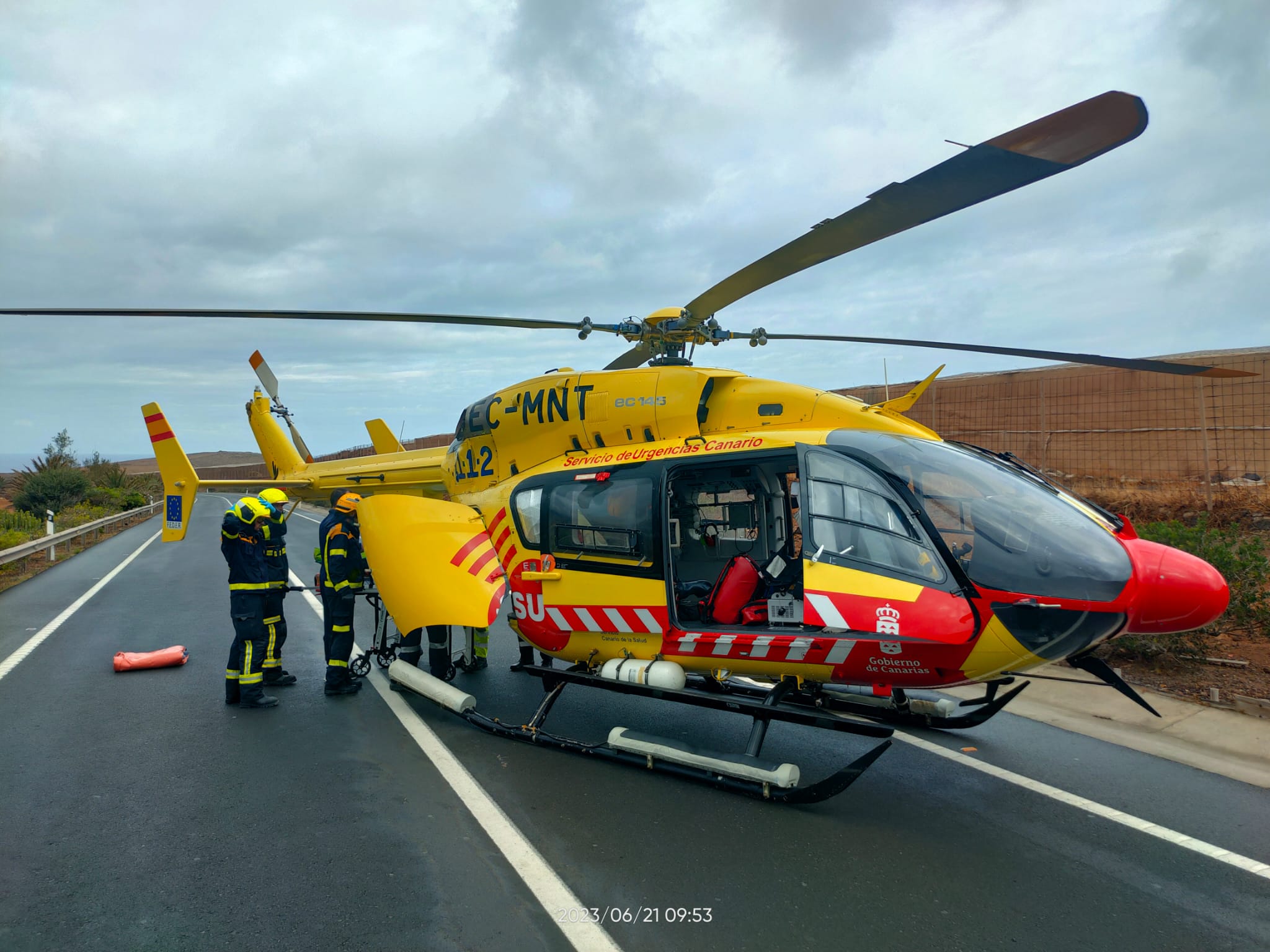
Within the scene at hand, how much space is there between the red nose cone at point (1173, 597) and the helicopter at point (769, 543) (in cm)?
1

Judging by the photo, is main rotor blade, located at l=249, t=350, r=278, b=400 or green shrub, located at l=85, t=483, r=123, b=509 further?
green shrub, located at l=85, t=483, r=123, b=509

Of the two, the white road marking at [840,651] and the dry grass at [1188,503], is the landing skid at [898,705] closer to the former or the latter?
the white road marking at [840,651]

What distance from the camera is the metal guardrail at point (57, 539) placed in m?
13.0

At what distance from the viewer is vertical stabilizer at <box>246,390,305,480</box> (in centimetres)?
1096

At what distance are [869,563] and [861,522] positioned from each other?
0.24m

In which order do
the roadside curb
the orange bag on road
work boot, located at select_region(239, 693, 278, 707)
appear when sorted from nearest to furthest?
the roadside curb
work boot, located at select_region(239, 693, 278, 707)
the orange bag on road

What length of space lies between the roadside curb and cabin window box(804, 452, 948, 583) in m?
0.88

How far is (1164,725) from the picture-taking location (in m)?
5.51

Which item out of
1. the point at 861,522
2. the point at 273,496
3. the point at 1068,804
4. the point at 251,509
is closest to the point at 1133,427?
the point at 1068,804

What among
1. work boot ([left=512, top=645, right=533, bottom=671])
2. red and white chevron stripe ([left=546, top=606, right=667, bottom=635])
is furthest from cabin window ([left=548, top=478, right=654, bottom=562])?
work boot ([left=512, top=645, right=533, bottom=671])

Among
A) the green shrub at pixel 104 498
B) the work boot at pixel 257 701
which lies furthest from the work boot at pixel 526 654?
the green shrub at pixel 104 498

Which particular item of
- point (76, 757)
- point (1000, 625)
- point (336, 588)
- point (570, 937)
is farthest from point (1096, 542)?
point (76, 757)

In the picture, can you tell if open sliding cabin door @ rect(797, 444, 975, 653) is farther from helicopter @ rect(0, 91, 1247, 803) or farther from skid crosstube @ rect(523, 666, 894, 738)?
skid crosstube @ rect(523, 666, 894, 738)

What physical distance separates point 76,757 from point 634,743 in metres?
3.93
